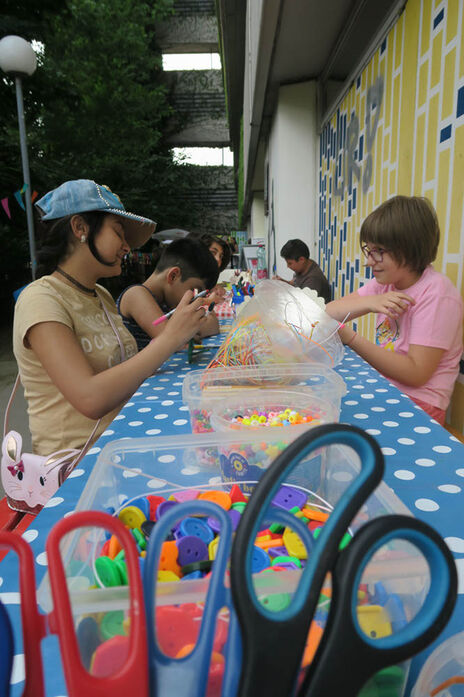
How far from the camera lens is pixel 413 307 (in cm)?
129

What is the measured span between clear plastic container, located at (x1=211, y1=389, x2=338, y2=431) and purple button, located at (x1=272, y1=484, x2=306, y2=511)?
0.14 metres

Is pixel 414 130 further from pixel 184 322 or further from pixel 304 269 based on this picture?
pixel 304 269

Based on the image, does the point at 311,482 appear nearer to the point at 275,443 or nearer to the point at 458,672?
the point at 275,443

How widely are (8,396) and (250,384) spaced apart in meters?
3.21

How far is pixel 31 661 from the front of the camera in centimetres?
24

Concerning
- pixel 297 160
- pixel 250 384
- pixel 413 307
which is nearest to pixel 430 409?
pixel 413 307

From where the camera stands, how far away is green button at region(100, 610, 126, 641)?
0.90 ft

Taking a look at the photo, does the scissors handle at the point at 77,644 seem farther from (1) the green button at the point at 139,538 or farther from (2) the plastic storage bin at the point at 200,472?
(1) the green button at the point at 139,538

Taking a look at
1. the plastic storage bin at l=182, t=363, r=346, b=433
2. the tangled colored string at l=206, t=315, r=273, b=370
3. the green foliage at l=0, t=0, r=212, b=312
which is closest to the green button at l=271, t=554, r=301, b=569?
the plastic storage bin at l=182, t=363, r=346, b=433

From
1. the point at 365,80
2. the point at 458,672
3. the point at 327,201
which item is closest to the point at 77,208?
the point at 458,672

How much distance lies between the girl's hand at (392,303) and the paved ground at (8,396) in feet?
6.06

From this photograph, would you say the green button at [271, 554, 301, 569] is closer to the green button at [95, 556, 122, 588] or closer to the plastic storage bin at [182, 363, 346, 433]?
the green button at [95, 556, 122, 588]

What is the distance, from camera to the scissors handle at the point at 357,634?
0.76 feet

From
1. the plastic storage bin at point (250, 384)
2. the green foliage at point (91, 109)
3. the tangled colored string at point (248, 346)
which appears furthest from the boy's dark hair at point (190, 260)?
the green foliage at point (91, 109)
